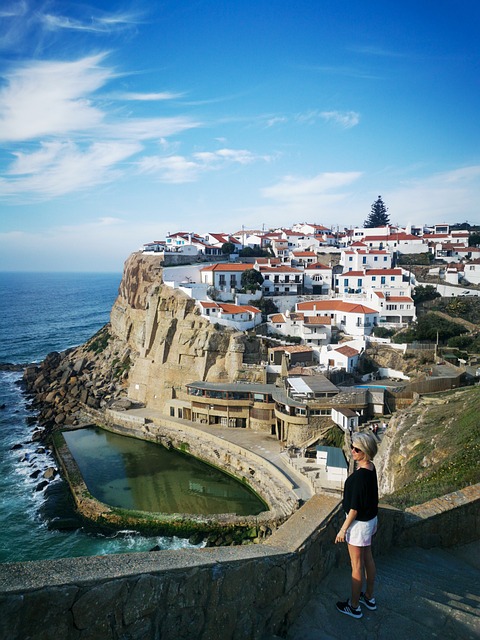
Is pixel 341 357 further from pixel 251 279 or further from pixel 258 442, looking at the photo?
pixel 251 279

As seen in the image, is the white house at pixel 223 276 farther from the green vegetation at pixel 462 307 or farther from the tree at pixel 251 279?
the green vegetation at pixel 462 307

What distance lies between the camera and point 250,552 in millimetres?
3613

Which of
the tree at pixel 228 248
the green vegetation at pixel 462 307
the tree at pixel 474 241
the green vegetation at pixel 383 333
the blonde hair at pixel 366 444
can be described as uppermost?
the tree at pixel 228 248

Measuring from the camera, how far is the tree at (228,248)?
177 feet

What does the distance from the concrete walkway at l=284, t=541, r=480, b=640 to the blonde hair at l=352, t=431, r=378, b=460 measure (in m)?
1.43

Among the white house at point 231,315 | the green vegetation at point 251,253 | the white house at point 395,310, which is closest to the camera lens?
the white house at point 231,315

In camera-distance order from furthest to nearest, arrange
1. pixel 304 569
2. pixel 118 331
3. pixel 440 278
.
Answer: pixel 118 331 → pixel 440 278 → pixel 304 569

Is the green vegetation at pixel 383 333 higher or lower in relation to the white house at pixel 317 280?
lower

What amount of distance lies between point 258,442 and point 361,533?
76.9ft

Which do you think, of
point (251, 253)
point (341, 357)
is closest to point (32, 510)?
point (341, 357)

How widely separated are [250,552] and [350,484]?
1.11 meters

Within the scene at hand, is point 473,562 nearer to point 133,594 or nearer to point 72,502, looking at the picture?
point 133,594

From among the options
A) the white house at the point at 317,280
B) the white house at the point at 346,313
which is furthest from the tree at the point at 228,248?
the white house at the point at 346,313

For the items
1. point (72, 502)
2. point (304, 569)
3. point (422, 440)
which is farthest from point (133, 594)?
point (72, 502)
